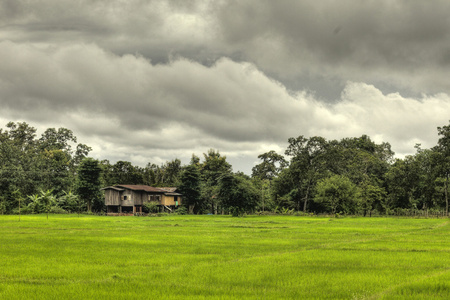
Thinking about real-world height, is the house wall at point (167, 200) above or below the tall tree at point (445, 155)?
below

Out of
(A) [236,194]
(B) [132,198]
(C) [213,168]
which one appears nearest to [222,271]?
(A) [236,194]

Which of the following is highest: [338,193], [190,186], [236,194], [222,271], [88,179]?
[88,179]

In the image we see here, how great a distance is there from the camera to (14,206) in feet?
240

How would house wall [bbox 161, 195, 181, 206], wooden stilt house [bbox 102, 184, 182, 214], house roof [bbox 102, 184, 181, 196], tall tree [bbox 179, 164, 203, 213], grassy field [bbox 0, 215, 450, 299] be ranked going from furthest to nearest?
house wall [bbox 161, 195, 181, 206], tall tree [bbox 179, 164, 203, 213], wooden stilt house [bbox 102, 184, 182, 214], house roof [bbox 102, 184, 181, 196], grassy field [bbox 0, 215, 450, 299]

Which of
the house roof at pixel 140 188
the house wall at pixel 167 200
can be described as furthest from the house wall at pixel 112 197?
the house wall at pixel 167 200

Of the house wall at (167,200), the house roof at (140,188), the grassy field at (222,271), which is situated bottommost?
the grassy field at (222,271)

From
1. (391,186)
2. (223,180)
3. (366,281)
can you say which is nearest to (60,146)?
(223,180)

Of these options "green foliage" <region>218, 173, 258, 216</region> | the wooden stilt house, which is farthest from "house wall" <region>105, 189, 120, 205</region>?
"green foliage" <region>218, 173, 258, 216</region>

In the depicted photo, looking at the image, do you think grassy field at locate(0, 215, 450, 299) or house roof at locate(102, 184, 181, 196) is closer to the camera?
grassy field at locate(0, 215, 450, 299)

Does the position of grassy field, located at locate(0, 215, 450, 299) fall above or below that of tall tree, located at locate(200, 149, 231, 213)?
below

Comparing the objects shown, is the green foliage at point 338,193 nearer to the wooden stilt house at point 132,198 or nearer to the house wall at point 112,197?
the wooden stilt house at point 132,198

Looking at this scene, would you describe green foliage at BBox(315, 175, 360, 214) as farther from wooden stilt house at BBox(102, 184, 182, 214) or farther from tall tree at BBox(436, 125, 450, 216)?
wooden stilt house at BBox(102, 184, 182, 214)

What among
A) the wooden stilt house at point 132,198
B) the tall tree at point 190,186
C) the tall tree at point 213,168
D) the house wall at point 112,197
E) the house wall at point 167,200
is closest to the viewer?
the wooden stilt house at point 132,198

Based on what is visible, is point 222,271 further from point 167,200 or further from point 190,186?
point 167,200
